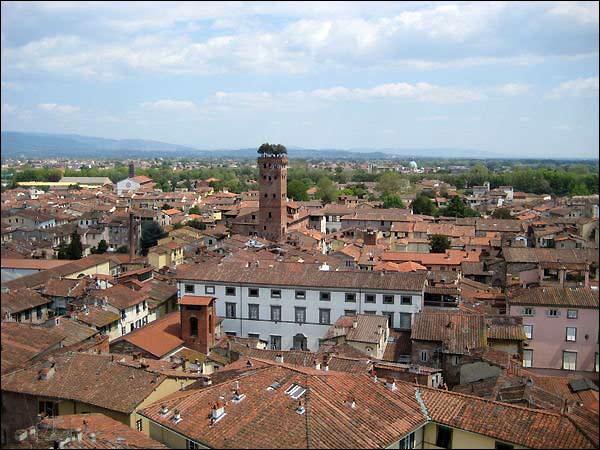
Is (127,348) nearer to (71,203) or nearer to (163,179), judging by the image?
(71,203)

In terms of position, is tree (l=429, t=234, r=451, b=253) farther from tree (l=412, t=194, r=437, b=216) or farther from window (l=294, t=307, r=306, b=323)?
tree (l=412, t=194, r=437, b=216)

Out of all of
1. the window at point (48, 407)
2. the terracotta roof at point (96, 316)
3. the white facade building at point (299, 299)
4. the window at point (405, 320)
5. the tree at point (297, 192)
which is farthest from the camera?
the tree at point (297, 192)

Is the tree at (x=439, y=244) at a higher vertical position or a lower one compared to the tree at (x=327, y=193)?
lower

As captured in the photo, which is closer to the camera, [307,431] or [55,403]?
[307,431]

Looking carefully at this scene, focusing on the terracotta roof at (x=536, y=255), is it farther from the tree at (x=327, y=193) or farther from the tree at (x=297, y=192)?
the tree at (x=327, y=193)

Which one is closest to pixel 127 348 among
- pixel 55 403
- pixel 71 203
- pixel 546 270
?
pixel 55 403

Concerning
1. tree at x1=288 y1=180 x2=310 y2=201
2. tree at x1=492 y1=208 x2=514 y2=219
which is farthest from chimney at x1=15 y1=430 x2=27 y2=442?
tree at x1=288 y1=180 x2=310 y2=201

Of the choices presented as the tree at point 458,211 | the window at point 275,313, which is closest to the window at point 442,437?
the window at point 275,313


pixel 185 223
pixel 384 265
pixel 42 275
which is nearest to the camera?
pixel 42 275
